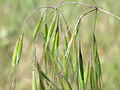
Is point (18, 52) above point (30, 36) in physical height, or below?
below

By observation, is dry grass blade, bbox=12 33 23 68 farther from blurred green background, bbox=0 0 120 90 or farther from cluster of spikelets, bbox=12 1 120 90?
blurred green background, bbox=0 0 120 90

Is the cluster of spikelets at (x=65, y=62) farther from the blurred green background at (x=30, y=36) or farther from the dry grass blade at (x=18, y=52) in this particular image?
the blurred green background at (x=30, y=36)

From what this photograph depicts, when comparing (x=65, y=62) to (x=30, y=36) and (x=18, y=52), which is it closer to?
(x=18, y=52)

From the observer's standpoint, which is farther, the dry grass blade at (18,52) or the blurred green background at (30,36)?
the blurred green background at (30,36)

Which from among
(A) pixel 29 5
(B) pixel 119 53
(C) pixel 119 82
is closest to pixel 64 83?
(C) pixel 119 82

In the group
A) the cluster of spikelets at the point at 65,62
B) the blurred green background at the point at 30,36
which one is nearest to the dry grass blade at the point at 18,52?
the cluster of spikelets at the point at 65,62

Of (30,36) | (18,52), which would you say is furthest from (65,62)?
(30,36)

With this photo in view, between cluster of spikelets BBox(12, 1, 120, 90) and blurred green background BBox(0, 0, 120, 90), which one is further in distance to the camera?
blurred green background BBox(0, 0, 120, 90)

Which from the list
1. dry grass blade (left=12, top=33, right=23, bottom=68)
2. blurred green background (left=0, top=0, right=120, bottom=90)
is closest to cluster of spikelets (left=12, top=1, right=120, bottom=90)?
dry grass blade (left=12, top=33, right=23, bottom=68)

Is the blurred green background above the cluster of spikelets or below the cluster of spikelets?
above
